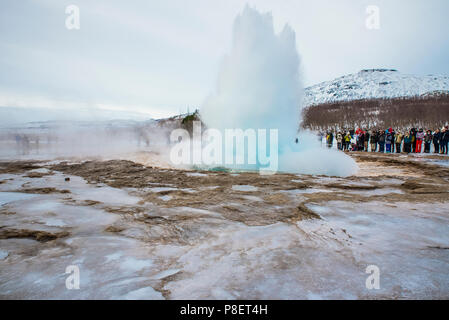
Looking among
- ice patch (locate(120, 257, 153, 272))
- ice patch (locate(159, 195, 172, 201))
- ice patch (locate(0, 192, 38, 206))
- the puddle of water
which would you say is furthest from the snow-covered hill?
ice patch (locate(120, 257, 153, 272))

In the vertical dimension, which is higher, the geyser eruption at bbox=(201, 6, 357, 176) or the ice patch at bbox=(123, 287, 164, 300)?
the geyser eruption at bbox=(201, 6, 357, 176)

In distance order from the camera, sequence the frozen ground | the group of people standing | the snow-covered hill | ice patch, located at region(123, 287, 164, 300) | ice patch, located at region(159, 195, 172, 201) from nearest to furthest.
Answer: ice patch, located at region(123, 287, 164, 300), the frozen ground, ice patch, located at region(159, 195, 172, 201), the group of people standing, the snow-covered hill

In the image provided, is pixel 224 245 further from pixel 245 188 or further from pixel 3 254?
pixel 245 188

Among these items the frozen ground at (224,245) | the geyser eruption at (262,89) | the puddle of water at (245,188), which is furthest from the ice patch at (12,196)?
the geyser eruption at (262,89)

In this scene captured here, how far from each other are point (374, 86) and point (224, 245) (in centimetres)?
16131

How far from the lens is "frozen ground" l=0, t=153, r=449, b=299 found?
1.73 meters

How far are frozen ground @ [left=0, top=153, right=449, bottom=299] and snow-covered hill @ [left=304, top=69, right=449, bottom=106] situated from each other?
118 m

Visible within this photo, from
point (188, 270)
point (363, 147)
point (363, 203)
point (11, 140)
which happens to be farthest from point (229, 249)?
point (11, 140)

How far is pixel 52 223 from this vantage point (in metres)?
3.05

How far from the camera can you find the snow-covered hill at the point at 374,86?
399ft

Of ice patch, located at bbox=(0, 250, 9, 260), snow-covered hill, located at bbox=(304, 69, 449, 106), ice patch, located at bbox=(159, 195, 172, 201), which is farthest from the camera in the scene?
snow-covered hill, located at bbox=(304, 69, 449, 106)

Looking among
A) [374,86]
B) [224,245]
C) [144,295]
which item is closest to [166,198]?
[224,245]

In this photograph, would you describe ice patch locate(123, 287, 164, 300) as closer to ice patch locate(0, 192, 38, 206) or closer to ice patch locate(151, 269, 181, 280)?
ice patch locate(151, 269, 181, 280)
